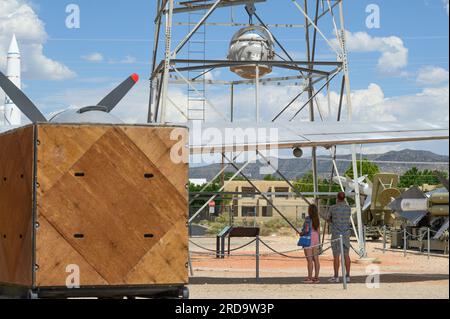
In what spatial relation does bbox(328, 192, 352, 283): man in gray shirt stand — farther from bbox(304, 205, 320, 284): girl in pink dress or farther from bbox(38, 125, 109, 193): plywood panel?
bbox(38, 125, 109, 193): plywood panel

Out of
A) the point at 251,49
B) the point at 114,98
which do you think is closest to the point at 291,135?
the point at 114,98

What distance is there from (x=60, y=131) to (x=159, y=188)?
4.59 ft

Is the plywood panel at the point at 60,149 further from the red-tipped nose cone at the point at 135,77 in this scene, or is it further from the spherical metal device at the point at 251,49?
the spherical metal device at the point at 251,49

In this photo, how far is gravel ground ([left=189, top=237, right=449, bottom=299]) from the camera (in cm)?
1405

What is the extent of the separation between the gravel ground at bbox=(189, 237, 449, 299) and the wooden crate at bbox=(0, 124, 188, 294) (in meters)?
4.09

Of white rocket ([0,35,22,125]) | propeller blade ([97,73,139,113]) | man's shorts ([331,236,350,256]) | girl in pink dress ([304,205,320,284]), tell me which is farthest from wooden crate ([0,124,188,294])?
white rocket ([0,35,22,125])

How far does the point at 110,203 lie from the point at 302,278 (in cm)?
916

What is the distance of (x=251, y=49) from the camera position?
78.9 ft

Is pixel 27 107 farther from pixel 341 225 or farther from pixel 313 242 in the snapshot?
pixel 341 225

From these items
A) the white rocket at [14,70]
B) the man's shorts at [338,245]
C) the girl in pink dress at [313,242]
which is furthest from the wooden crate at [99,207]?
the white rocket at [14,70]

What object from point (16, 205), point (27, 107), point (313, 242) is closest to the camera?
point (16, 205)

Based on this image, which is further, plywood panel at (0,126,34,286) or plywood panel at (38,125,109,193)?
plywood panel at (0,126,34,286)

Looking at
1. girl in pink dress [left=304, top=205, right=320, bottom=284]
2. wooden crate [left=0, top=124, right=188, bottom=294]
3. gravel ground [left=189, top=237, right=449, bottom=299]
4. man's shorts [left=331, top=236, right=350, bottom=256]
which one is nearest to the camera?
wooden crate [left=0, top=124, right=188, bottom=294]

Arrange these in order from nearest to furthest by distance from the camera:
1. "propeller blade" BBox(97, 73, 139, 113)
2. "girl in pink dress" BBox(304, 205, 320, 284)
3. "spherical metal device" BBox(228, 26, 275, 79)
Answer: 1. "propeller blade" BBox(97, 73, 139, 113)
2. "girl in pink dress" BBox(304, 205, 320, 284)
3. "spherical metal device" BBox(228, 26, 275, 79)
